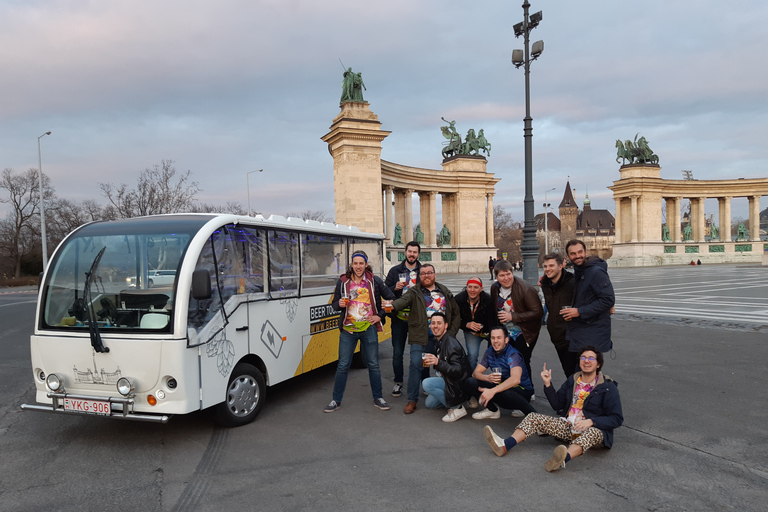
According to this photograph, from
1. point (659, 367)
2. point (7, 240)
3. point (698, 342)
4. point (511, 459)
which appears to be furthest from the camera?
point (7, 240)

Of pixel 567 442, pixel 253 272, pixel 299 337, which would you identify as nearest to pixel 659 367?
pixel 567 442

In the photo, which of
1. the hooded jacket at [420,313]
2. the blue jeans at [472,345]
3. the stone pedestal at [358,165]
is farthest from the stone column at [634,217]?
the hooded jacket at [420,313]

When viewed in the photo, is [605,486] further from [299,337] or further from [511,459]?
[299,337]

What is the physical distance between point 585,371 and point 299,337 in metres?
3.63

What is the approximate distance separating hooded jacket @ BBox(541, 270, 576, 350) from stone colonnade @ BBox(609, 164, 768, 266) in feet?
193

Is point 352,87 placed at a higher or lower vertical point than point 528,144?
higher

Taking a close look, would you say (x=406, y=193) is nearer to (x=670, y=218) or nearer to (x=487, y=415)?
(x=670, y=218)

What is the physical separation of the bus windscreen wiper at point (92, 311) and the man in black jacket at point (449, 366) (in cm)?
327

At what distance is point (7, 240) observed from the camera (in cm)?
5425

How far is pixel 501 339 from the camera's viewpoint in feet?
18.0

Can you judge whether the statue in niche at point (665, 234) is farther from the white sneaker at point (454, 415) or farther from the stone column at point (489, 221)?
the white sneaker at point (454, 415)

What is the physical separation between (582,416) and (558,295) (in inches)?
54.9

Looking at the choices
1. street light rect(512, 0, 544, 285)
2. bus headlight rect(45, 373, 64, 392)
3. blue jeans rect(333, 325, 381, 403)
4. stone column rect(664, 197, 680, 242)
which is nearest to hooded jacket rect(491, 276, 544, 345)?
blue jeans rect(333, 325, 381, 403)

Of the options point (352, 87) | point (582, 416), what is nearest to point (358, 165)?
point (352, 87)
